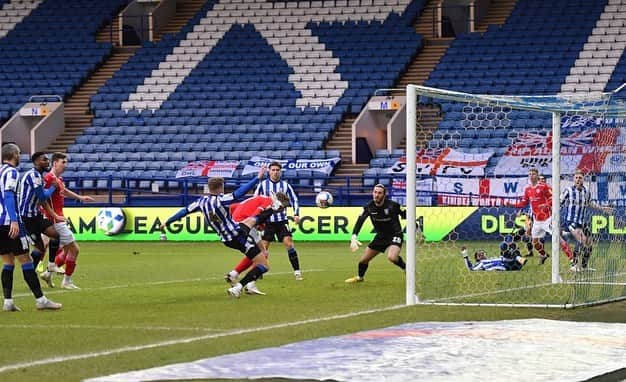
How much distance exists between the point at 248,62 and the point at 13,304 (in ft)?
96.3

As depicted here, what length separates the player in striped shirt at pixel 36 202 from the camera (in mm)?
14344

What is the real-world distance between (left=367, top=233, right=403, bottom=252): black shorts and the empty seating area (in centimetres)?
2568

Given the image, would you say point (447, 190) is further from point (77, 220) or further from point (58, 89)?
point (58, 89)

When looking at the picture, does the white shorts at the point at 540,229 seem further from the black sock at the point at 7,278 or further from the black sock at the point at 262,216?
the black sock at the point at 7,278

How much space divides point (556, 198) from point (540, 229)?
4.62 meters

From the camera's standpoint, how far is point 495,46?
40469 mm

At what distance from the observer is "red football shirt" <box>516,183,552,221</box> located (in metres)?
22.3

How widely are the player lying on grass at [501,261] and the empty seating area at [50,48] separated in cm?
2499

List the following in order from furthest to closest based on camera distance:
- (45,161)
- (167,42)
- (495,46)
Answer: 1. (167,42)
2. (495,46)
3. (45,161)

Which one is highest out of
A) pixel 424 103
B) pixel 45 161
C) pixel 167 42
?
pixel 167 42

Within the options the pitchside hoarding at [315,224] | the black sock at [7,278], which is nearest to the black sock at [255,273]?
the black sock at [7,278]

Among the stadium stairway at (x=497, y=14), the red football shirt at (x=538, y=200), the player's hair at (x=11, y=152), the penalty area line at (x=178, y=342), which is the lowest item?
the penalty area line at (x=178, y=342)

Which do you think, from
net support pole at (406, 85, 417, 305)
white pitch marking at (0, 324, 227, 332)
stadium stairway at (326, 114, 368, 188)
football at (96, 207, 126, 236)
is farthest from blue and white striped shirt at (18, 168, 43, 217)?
stadium stairway at (326, 114, 368, 188)

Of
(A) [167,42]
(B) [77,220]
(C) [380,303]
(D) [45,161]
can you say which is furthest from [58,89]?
(C) [380,303]
